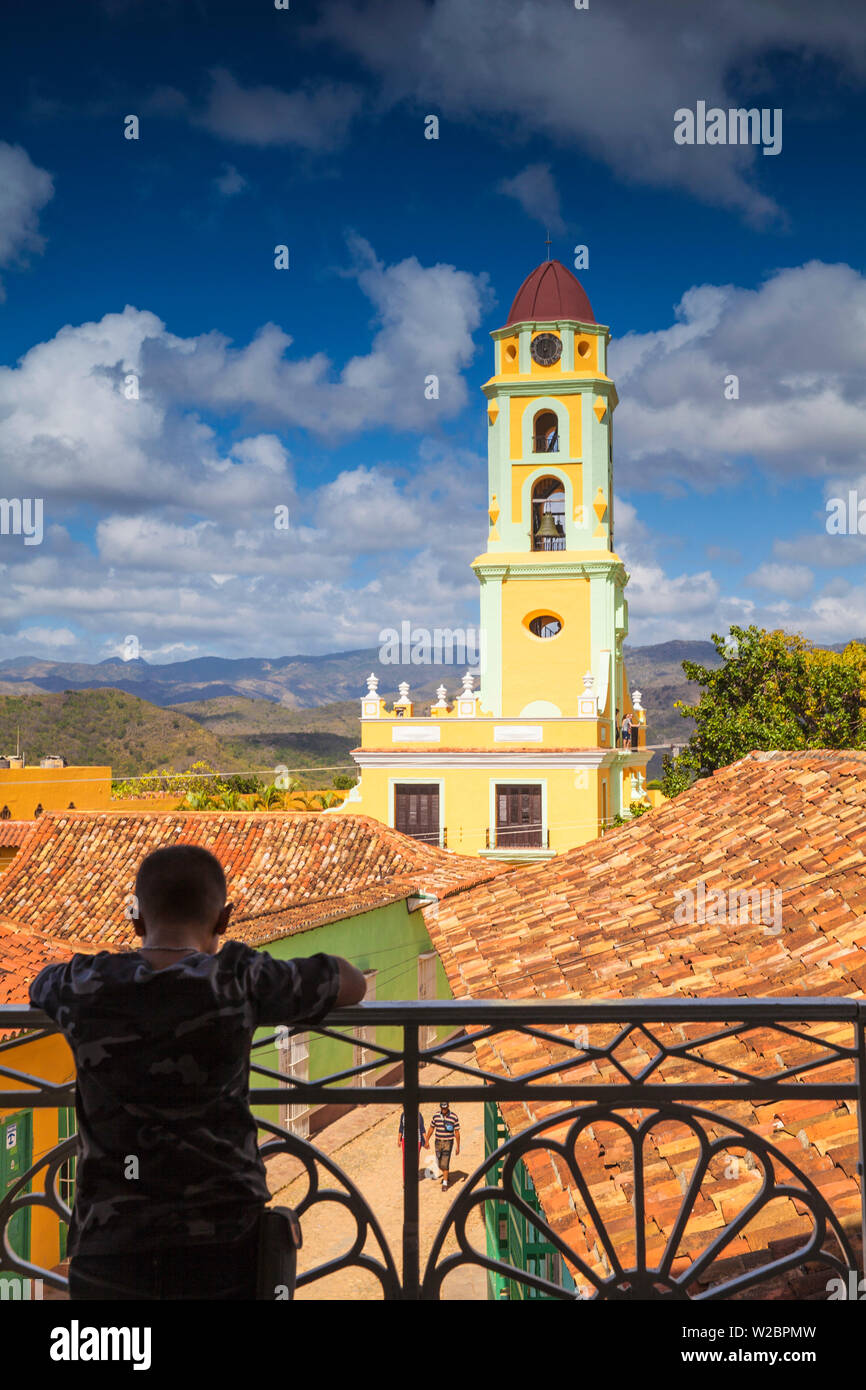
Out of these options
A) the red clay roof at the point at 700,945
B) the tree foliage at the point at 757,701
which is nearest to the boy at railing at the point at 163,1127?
the red clay roof at the point at 700,945

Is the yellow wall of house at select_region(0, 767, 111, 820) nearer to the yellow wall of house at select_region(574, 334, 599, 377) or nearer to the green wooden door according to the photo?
the yellow wall of house at select_region(574, 334, 599, 377)

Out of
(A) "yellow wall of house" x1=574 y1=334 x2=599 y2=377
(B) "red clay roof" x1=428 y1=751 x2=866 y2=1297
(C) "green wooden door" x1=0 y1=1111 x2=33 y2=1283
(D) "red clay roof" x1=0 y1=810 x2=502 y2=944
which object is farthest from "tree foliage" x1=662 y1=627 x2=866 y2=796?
(C) "green wooden door" x1=0 y1=1111 x2=33 y2=1283

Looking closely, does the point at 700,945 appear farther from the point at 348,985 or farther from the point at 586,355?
the point at 586,355

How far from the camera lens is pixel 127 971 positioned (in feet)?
6.18

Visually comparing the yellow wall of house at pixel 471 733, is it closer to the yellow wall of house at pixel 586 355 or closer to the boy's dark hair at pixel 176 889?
the yellow wall of house at pixel 586 355

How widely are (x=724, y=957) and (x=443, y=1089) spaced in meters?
3.74

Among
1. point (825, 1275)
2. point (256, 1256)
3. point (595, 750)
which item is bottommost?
point (825, 1275)

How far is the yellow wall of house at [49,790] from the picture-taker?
1195 inches

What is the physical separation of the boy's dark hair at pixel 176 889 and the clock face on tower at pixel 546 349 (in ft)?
109

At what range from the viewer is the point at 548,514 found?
3391 cm

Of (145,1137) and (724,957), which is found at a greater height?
(724,957)
